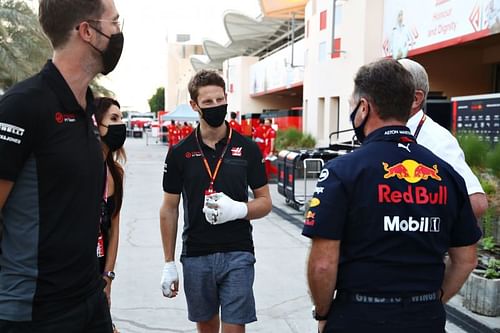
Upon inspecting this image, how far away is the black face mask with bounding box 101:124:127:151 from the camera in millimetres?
3396

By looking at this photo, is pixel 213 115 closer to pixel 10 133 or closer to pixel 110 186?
pixel 110 186

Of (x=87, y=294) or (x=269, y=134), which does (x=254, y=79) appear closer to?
(x=269, y=134)

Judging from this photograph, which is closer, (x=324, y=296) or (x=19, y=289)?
(x=19, y=289)

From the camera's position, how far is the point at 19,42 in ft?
67.6

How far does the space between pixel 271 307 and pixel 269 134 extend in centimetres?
1024

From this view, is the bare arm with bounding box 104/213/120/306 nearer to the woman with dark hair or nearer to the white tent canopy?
the woman with dark hair

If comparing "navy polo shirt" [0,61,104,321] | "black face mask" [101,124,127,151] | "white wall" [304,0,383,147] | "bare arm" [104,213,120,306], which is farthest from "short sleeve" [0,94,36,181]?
"white wall" [304,0,383,147]

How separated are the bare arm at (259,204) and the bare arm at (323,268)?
3.66 ft

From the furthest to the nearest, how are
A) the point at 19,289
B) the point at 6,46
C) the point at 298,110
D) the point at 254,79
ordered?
the point at 254,79
the point at 298,110
the point at 6,46
the point at 19,289

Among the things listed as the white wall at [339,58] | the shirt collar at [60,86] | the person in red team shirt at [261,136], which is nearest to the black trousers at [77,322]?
the shirt collar at [60,86]

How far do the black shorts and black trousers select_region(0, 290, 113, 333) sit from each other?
981 millimetres

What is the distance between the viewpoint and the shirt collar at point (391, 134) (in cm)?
210

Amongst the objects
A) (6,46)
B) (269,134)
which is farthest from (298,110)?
(6,46)

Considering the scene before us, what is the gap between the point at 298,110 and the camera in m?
26.3
